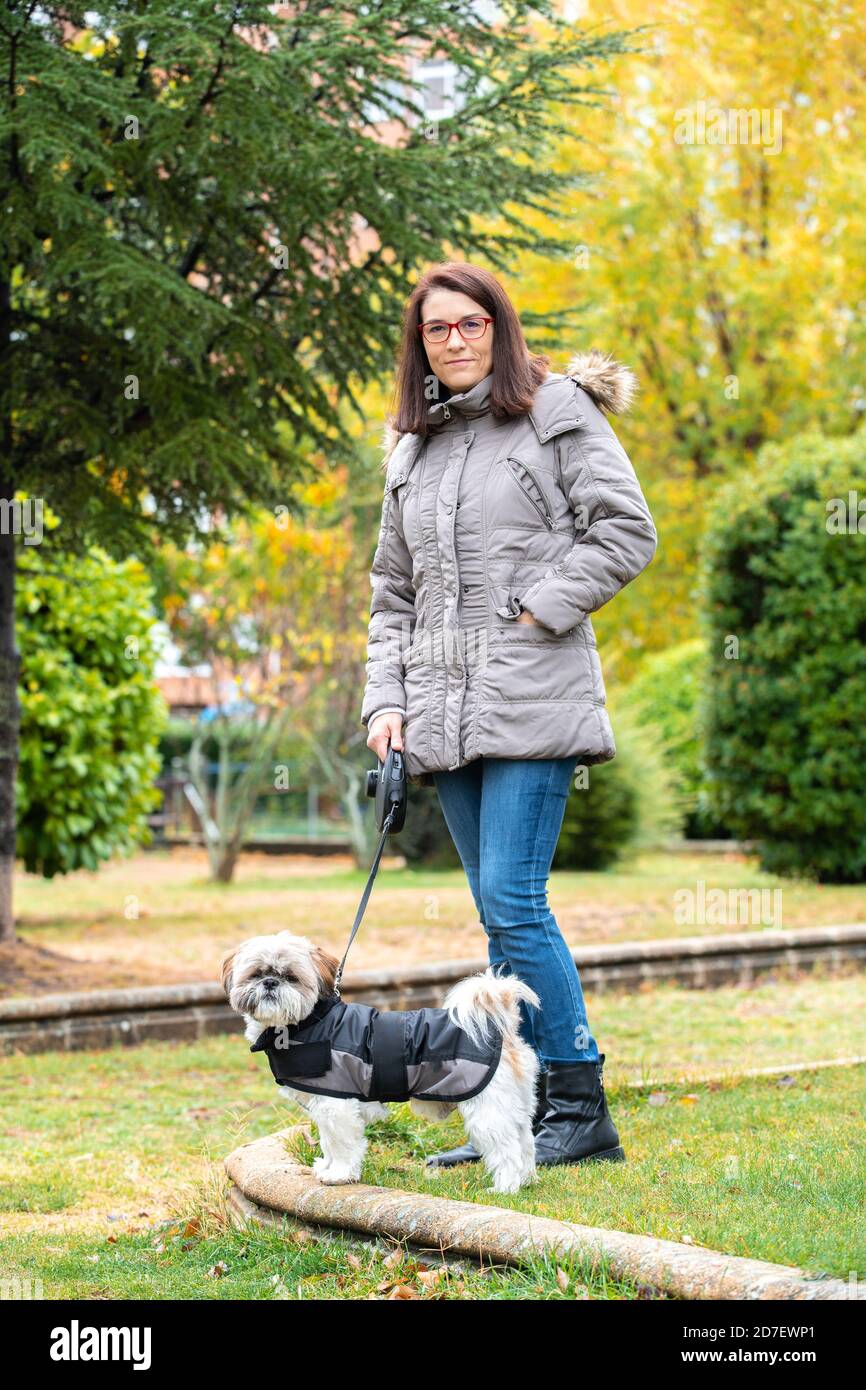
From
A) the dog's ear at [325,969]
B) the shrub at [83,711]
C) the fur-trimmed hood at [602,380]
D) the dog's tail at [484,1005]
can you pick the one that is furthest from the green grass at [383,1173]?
the shrub at [83,711]

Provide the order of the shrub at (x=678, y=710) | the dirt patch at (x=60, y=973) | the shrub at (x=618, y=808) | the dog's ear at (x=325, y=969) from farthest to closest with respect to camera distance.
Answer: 1. the shrub at (x=678, y=710)
2. the shrub at (x=618, y=808)
3. the dirt patch at (x=60, y=973)
4. the dog's ear at (x=325, y=969)

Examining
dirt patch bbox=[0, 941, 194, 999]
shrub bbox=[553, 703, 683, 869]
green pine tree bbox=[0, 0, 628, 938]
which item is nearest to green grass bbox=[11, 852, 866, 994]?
dirt patch bbox=[0, 941, 194, 999]

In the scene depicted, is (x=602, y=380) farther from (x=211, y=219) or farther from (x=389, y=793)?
(x=211, y=219)

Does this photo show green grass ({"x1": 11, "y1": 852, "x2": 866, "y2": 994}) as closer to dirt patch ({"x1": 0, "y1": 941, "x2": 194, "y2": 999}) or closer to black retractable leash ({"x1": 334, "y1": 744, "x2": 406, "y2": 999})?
dirt patch ({"x1": 0, "y1": 941, "x2": 194, "y2": 999})

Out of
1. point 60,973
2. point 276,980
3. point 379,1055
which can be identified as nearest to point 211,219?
point 60,973

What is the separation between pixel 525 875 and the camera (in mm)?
3691

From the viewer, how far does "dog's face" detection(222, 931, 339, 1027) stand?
353cm

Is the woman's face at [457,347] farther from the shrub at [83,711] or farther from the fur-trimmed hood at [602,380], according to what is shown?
the shrub at [83,711]

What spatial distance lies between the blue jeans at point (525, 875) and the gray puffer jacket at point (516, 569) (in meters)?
0.09

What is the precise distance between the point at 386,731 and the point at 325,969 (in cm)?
65

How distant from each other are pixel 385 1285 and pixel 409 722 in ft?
4.59

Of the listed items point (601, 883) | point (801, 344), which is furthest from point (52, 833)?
point (801, 344)

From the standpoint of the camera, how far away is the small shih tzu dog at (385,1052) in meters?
3.50

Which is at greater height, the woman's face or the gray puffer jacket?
the woman's face
